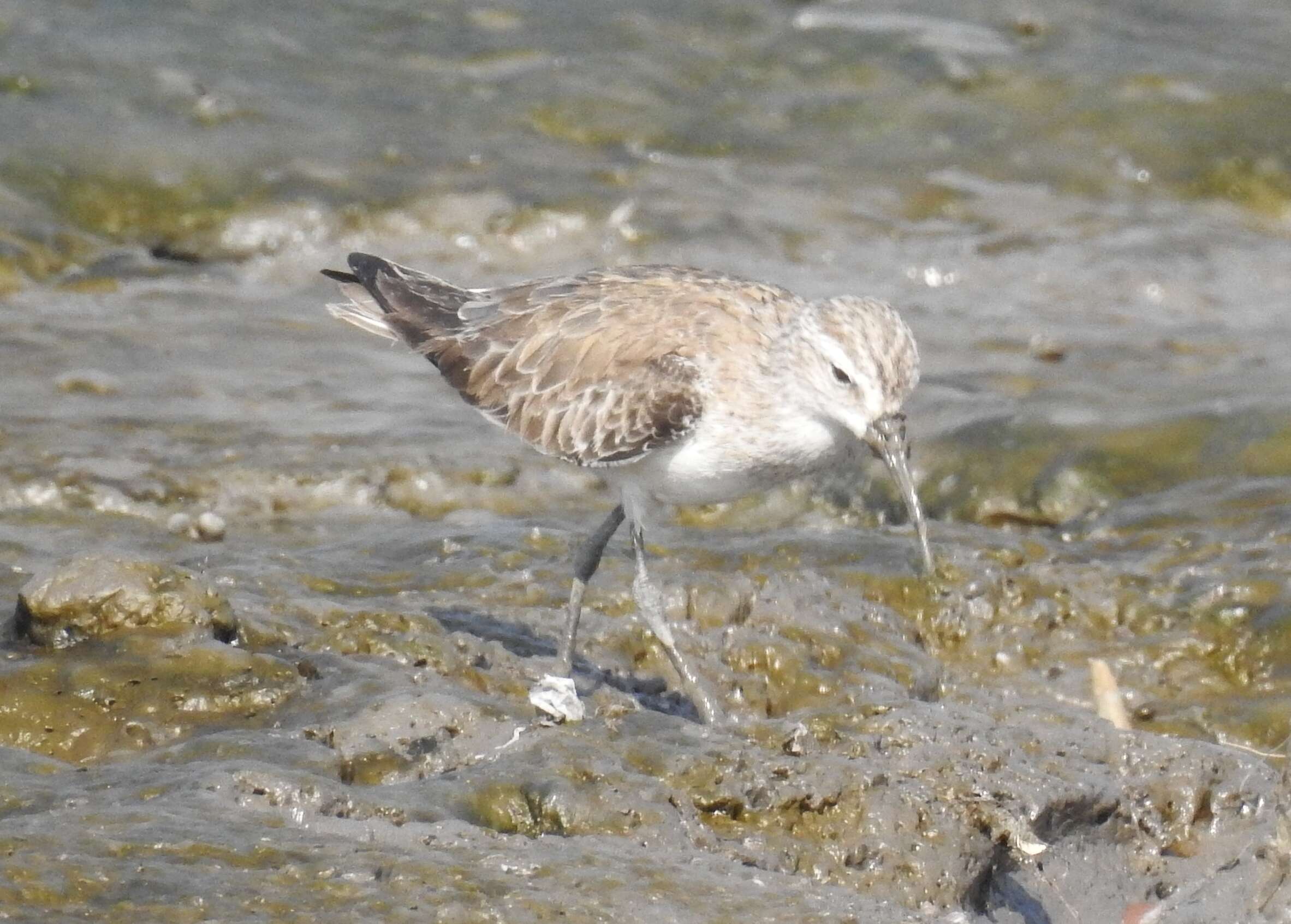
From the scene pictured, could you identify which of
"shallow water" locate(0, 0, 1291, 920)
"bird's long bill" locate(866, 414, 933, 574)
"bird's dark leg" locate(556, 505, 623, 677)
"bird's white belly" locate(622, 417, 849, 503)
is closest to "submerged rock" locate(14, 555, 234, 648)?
"shallow water" locate(0, 0, 1291, 920)

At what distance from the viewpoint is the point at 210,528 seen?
9.26 meters

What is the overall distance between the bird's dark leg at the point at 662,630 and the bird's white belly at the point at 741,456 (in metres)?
0.39

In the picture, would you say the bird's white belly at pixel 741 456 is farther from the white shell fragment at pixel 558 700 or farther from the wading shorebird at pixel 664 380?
the white shell fragment at pixel 558 700

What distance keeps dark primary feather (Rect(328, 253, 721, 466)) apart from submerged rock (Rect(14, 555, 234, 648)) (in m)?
1.82

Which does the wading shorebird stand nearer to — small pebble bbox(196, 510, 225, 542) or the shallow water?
the shallow water

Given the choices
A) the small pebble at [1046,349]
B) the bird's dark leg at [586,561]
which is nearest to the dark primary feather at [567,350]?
the bird's dark leg at [586,561]

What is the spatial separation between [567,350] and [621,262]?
6.10m

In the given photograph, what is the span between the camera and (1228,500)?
995cm

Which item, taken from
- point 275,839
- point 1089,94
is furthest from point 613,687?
point 1089,94

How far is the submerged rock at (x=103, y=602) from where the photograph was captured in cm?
666

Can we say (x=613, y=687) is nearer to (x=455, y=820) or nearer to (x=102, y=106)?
(x=455, y=820)

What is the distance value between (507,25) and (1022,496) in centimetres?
826

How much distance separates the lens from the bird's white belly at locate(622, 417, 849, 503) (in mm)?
7250

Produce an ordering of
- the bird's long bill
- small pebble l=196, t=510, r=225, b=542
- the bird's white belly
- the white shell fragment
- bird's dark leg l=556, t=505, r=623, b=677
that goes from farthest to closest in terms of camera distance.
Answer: small pebble l=196, t=510, r=225, b=542 < bird's dark leg l=556, t=505, r=623, b=677 < the bird's white belly < the bird's long bill < the white shell fragment
